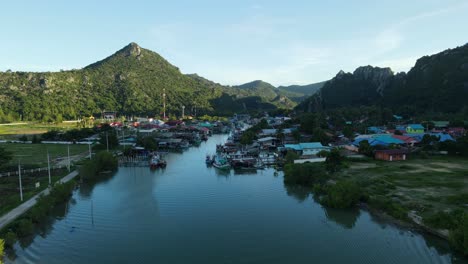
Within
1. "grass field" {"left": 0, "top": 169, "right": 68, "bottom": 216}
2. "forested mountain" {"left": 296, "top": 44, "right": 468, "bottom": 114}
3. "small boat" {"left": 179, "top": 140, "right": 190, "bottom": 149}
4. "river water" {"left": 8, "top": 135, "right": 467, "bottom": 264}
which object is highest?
"forested mountain" {"left": 296, "top": 44, "right": 468, "bottom": 114}

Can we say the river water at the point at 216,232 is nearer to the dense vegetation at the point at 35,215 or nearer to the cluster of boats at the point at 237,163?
the dense vegetation at the point at 35,215

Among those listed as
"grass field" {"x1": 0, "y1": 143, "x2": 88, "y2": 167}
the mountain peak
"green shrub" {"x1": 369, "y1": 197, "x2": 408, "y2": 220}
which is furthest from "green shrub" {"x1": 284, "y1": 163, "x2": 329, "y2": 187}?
the mountain peak

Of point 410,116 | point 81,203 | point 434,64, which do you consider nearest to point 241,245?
point 81,203

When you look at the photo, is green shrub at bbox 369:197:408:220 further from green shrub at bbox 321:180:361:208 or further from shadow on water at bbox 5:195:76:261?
shadow on water at bbox 5:195:76:261

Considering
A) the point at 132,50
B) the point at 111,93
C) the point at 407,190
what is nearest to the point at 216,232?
the point at 407,190

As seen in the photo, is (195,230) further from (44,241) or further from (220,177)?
(220,177)
